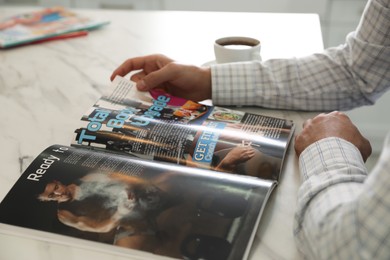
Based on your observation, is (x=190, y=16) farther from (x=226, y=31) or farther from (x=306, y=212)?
(x=306, y=212)

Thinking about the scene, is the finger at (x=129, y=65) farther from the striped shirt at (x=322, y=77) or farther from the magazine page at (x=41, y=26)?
the magazine page at (x=41, y=26)

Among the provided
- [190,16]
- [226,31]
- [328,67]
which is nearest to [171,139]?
[328,67]

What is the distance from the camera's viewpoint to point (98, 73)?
3.65 feet

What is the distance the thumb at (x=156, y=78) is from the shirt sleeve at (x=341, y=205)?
1.12 feet

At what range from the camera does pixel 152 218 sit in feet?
1.95

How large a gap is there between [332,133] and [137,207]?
0.31m

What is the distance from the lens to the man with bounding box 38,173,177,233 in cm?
60

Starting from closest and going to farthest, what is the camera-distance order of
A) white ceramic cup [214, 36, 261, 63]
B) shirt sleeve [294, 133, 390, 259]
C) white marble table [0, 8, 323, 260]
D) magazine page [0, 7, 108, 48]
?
shirt sleeve [294, 133, 390, 259], white marble table [0, 8, 323, 260], white ceramic cup [214, 36, 261, 63], magazine page [0, 7, 108, 48]

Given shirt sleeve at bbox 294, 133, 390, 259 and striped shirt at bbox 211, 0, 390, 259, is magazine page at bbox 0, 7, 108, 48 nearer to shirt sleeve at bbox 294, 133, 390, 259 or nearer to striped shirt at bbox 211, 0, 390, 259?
striped shirt at bbox 211, 0, 390, 259

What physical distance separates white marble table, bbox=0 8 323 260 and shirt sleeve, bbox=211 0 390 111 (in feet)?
0.11

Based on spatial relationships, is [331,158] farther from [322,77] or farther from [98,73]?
[98,73]

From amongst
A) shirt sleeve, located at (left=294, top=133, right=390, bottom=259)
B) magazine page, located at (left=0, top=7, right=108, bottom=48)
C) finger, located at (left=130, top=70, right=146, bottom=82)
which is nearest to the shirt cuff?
shirt sleeve, located at (left=294, top=133, right=390, bottom=259)

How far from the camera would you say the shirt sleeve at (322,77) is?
0.96 metres

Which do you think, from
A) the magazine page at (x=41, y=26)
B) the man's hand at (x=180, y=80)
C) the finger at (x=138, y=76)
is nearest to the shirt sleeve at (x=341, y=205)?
the man's hand at (x=180, y=80)
